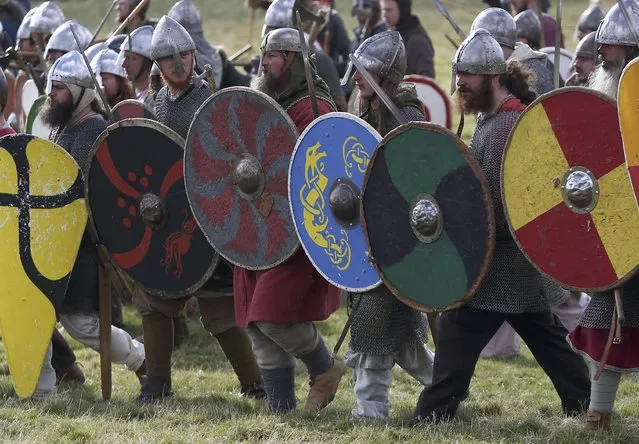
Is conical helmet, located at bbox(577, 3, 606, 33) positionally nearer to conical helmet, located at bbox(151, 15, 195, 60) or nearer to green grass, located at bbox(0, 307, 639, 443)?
green grass, located at bbox(0, 307, 639, 443)

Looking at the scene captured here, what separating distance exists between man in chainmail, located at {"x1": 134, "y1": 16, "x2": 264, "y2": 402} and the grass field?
0.15 meters

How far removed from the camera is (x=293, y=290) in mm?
6094

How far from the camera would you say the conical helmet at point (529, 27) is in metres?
8.69

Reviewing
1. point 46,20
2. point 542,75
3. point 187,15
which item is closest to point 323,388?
point 542,75

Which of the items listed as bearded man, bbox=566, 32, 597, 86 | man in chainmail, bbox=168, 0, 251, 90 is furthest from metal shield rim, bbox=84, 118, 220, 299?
man in chainmail, bbox=168, 0, 251, 90

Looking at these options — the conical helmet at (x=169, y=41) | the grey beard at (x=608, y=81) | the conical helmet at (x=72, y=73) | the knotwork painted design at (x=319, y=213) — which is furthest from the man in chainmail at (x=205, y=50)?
the grey beard at (x=608, y=81)

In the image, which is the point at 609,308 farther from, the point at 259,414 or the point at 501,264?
the point at 259,414

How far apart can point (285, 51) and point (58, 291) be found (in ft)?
5.05

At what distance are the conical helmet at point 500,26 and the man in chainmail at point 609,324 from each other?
2.18m

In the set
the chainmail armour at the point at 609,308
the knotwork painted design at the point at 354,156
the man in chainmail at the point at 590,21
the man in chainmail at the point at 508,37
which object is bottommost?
the chainmail armour at the point at 609,308

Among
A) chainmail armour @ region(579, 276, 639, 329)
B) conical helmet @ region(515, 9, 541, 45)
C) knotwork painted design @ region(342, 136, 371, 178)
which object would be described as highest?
conical helmet @ region(515, 9, 541, 45)

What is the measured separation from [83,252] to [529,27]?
11.0 ft

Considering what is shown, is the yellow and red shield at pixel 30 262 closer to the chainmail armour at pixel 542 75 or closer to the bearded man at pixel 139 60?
the bearded man at pixel 139 60

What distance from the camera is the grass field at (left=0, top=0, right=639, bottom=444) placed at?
5.66 m
